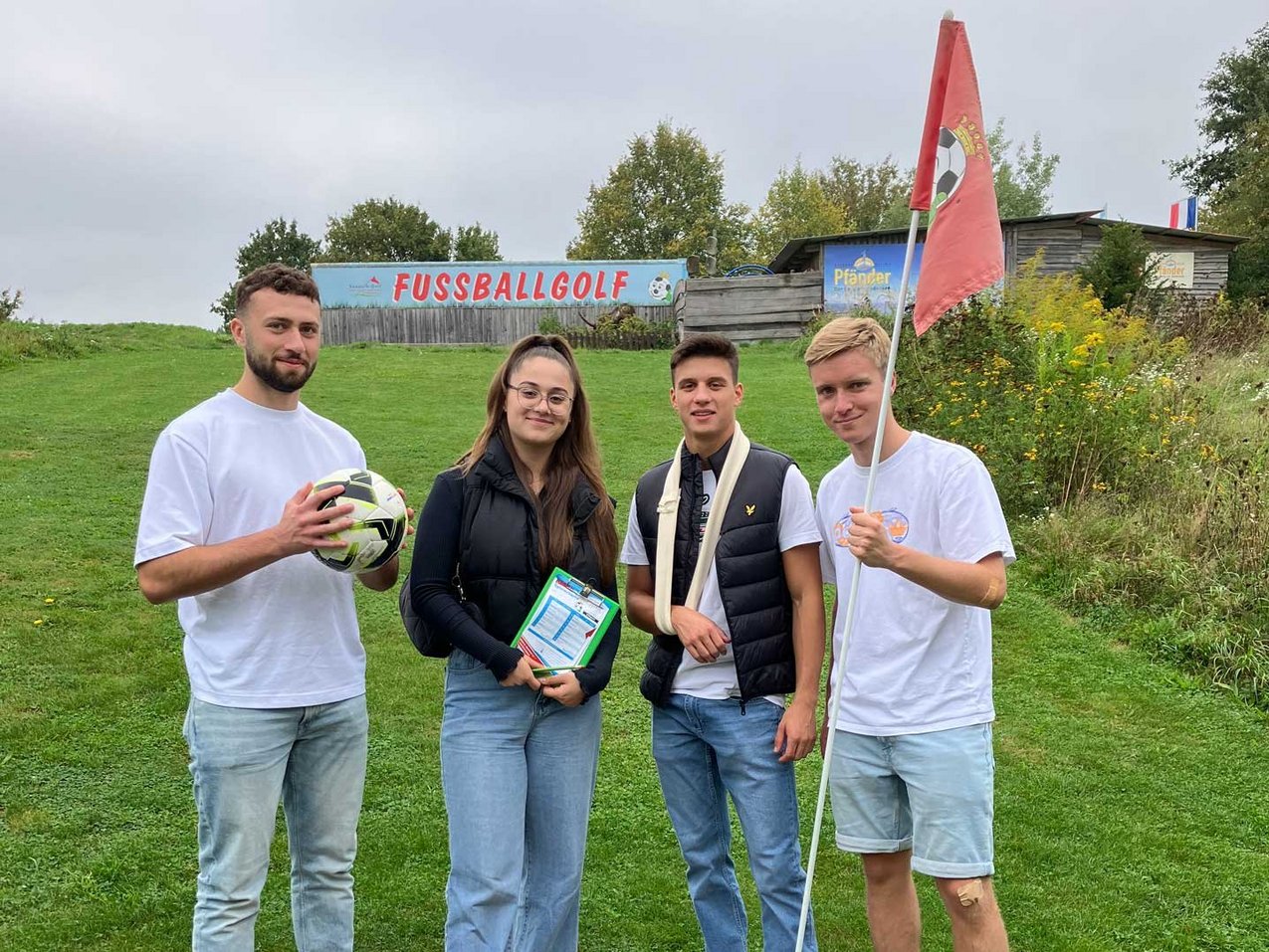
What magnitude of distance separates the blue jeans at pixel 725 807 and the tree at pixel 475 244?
55160 mm

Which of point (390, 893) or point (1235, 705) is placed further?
point (1235, 705)

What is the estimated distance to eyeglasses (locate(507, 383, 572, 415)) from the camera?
3.05 m

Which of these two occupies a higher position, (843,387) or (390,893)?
(843,387)

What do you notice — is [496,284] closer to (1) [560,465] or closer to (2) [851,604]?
(1) [560,465]

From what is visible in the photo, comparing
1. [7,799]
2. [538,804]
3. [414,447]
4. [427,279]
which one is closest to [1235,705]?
[538,804]

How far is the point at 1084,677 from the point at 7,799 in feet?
20.3

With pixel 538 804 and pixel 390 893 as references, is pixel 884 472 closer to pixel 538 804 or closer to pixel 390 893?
pixel 538 804

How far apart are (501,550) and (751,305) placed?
2131 cm

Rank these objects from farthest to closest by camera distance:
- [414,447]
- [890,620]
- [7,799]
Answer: [414,447] < [7,799] < [890,620]

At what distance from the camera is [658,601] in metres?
3.14

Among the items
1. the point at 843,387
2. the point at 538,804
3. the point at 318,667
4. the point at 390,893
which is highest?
the point at 843,387

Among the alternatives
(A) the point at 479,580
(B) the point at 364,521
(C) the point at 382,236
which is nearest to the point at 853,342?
(A) the point at 479,580

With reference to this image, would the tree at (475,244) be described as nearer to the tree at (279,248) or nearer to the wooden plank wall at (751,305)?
the tree at (279,248)

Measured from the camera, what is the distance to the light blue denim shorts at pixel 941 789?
9.17 feet
